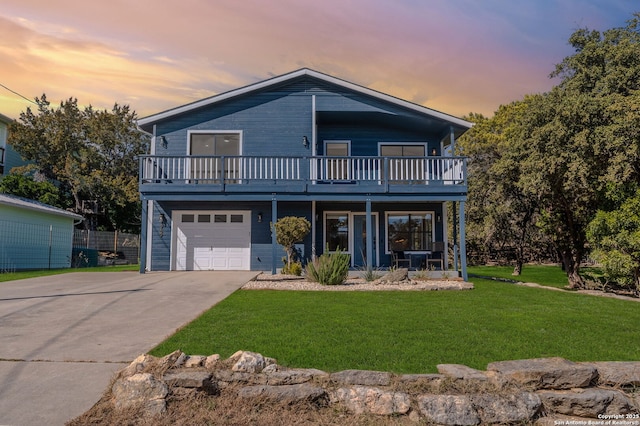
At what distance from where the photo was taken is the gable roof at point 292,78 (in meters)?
15.2

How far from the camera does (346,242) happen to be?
53.5ft

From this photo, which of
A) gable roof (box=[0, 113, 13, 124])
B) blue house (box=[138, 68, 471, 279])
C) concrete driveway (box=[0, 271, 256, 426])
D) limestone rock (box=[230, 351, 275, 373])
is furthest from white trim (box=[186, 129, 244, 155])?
gable roof (box=[0, 113, 13, 124])

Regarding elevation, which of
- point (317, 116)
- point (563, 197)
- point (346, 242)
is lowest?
point (346, 242)

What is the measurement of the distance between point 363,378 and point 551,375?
1.56 m

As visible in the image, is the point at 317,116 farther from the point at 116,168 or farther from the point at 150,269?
the point at 116,168

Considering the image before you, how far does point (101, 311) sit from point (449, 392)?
5.66 m

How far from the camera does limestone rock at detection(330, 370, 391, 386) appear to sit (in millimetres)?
3689

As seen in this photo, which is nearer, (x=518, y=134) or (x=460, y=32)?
(x=460, y=32)

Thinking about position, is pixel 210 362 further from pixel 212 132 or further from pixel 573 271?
pixel 212 132

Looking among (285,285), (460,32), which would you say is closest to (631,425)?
(285,285)

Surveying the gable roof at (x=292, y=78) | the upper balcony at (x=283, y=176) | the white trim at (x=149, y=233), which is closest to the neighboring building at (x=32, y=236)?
the white trim at (x=149, y=233)

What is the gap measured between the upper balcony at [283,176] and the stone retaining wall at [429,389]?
1003 cm

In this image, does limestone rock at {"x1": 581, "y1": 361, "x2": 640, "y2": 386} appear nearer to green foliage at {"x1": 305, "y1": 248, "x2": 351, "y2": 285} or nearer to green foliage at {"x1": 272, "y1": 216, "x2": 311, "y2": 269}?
green foliage at {"x1": 305, "y1": 248, "x2": 351, "y2": 285}

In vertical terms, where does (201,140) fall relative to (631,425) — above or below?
above
